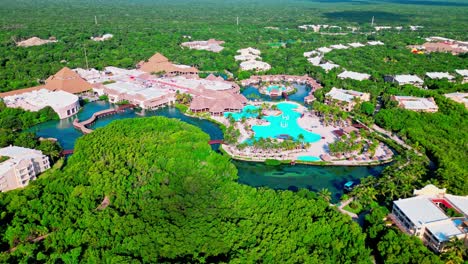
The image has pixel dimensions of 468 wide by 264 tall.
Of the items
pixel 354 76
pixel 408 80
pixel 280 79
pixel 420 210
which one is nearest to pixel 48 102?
pixel 280 79

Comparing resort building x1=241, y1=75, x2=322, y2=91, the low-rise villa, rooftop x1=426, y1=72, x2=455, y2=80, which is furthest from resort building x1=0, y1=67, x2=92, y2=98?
rooftop x1=426, y1=72, x2=455, y2=80

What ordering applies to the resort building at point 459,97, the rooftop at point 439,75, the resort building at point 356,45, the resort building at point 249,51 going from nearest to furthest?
1. the resort building at point 459,97
2. the rooftop at point 439,75
3. the resort building at point 249,51
4. the resort building at point 356,45

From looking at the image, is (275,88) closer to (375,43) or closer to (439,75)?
(439,75)

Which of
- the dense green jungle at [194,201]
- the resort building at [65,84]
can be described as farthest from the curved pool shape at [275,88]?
the resort building at [65,84]

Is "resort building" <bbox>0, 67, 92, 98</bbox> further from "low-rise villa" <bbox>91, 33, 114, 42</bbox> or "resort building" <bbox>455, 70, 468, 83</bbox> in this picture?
"resort building" <bbox>455, 70, 468, 83</bbox>

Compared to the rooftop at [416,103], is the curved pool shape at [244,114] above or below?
below

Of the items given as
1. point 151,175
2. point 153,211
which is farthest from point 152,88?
point 153,211

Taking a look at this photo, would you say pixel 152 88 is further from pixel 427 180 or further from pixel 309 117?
pixel 427 180

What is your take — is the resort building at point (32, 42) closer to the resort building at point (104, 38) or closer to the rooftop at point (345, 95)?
the resort building at point (104, 38)
